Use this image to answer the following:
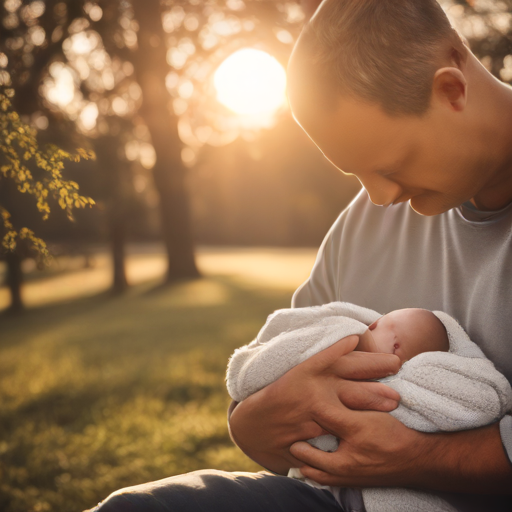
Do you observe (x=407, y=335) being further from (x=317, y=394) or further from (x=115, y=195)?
(x=115, y=195)

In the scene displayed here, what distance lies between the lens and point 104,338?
6957 millimetres

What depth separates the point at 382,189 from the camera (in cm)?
127

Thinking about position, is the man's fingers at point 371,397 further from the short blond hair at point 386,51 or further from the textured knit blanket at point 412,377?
the short blond hair at point 386,51

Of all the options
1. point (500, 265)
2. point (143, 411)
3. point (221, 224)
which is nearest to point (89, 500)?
point (143, 411)

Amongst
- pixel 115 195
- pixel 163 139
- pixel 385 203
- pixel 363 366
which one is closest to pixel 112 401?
pixel 363 366

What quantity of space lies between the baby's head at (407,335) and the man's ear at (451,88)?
0.59 meters

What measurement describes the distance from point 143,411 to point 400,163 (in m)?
3.54

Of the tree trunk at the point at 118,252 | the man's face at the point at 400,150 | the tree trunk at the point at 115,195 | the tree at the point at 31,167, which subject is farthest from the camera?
the tree trunk at the point at 118,252

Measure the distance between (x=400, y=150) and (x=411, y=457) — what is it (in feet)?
2.51

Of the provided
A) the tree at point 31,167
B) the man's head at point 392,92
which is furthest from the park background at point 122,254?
the man's head at point 392,92

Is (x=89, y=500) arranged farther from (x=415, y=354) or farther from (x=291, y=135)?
(x=291, y=135)

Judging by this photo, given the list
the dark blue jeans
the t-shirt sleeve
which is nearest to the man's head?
the t-shirt sleeve

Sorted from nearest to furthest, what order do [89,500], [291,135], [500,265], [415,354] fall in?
[500,265] < [415,354] < [89,500] < [291,135]

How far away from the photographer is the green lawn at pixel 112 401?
9.81 feet
